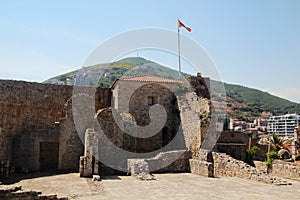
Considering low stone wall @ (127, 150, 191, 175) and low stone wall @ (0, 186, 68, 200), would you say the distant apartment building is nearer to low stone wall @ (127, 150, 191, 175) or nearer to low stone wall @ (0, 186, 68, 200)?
low stone wall @ (127, 150, 191, 175)

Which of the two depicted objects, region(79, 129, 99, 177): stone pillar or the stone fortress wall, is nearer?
region(79, 129, 99, 177): stone pillar

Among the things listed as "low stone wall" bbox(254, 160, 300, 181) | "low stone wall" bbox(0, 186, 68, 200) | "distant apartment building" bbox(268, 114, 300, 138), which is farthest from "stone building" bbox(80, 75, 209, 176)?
"distant apartment building" bbox(268, 114, 300, 138)

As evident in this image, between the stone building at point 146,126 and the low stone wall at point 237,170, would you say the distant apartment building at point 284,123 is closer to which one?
the stone building at point 146,126

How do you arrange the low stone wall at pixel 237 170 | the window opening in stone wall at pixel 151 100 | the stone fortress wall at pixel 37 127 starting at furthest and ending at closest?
the window opening in stone wall at pixel 151 100 → the stone fortress wall at pixel 37 127 → the low stone wall at pixel 237 170

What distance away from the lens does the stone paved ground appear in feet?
34.3

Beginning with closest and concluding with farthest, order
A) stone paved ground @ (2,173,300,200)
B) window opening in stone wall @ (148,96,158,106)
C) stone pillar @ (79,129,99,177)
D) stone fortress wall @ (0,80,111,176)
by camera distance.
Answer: stone paved ground @ (2,173,300,200), stone pillar @ (79,129,99,177), stone fortress wall @ (0,80,111,176), window opening in stone wall @ (148,96,158,106)

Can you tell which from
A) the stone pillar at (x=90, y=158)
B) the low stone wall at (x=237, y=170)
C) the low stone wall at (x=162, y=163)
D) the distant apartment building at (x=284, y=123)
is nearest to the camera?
the low stone wall at (x=237, y=170)

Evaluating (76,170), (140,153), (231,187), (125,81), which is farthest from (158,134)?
(231,187)

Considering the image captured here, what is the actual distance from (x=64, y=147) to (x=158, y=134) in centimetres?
736

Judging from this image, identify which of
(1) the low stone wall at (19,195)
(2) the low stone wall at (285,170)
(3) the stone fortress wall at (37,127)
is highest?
(3) the stone fortress wall at (37,127)

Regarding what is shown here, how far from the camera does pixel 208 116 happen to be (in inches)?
723

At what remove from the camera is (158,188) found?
12008 millimetres

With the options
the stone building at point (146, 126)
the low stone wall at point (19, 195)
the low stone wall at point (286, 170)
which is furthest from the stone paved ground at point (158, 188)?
the low stone wall at point (286, 170)

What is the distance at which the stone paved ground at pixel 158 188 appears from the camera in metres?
10.5
